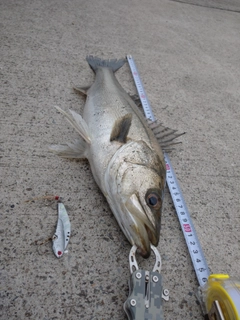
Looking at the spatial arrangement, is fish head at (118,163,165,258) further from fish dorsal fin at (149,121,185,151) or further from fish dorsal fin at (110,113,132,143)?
fish dorsal fin at (149,121,185,151)

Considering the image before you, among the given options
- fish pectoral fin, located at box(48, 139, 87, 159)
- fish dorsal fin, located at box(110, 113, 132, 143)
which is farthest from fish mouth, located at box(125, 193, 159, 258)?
fish pectoral fin, located at box(48, 139, 87, 159)

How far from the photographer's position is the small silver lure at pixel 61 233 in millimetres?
1716

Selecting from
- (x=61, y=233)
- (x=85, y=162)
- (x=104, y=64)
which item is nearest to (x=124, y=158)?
(x=85, y=162)

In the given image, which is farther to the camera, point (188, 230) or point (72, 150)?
point (72, 150)

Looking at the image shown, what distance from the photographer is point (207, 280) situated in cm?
171

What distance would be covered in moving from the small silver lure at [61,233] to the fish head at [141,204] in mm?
375

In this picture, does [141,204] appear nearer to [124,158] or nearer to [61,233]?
[124,158]

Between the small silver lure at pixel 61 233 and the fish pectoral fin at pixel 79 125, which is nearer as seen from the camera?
the small silver lure at pixel 61 233

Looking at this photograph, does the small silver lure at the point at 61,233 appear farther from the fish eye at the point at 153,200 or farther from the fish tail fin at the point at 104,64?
the fish tail fin at the point at 104,64

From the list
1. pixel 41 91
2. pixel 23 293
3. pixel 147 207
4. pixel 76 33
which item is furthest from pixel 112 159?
pixel 76 33

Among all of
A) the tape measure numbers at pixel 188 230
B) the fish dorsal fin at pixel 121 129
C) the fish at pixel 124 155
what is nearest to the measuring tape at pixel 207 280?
the tape measure numbers at pixel 188 230

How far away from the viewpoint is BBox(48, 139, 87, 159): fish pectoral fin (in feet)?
7.34

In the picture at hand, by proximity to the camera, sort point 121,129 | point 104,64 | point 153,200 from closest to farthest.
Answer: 1. point 153,200
2. point 121,129
3. point 104,64

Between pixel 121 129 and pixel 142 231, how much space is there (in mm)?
806
